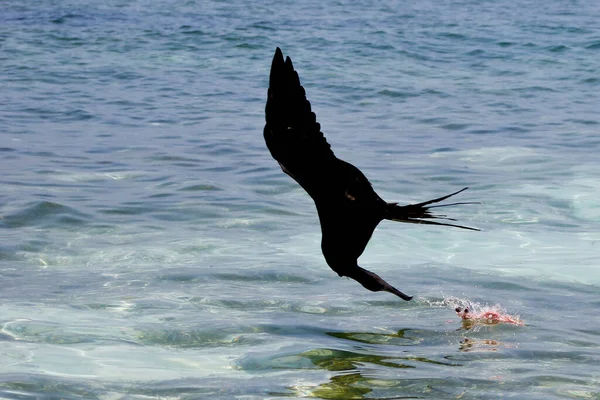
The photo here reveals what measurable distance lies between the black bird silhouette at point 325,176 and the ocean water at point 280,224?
588mm

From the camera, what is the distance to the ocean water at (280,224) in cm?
465

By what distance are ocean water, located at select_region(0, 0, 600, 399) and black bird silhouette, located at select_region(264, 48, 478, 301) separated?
59cm

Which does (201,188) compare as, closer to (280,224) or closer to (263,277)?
(280,224)

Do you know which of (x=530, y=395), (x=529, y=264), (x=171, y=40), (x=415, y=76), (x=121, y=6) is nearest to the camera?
(x=530, y=395)

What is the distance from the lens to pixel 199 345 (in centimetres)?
502

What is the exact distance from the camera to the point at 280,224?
8125 mm

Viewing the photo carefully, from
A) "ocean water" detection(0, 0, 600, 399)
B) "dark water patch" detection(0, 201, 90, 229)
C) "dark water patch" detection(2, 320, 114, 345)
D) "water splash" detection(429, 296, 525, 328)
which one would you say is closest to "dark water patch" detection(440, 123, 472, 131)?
"ocean water" detection(0, 0, 600, 399)

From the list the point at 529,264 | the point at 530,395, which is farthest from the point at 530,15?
the point at 530,395

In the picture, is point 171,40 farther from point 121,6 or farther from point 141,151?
point 141,151

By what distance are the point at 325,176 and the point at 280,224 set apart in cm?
414

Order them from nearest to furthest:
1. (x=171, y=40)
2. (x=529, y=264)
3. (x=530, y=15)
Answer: (x=529, y=264)
(x=171, y=40)
(x=530, y=15)

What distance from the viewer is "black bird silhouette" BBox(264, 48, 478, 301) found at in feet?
12.9

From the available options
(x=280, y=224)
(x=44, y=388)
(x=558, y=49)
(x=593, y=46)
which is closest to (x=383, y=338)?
(x=44, y=388)

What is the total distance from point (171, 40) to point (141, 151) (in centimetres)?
888
